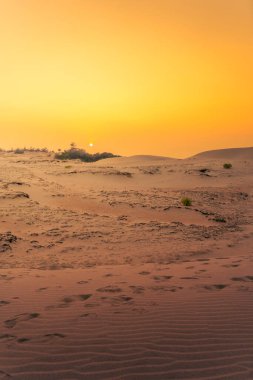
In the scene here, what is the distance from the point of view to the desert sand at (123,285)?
430 centimetres

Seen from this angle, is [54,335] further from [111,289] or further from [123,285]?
[123,285]

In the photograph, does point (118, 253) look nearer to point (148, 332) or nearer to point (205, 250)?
point (205, 250)

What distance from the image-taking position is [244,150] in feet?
122

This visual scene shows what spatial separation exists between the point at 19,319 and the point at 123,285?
1872 mm

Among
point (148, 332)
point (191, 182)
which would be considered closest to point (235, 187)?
point (191, 182)

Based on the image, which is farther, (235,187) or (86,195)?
(235,187)

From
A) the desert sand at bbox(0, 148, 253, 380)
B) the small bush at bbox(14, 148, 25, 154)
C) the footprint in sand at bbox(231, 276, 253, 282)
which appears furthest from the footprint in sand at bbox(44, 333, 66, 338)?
the small bush at bbox(14, 148, 25, 154)

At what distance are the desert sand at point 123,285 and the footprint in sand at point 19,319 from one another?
0.01m

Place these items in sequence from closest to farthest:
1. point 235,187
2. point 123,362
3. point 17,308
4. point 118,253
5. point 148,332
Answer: point 123,362
point 148,332
point 17,308
point 118,253
point 235,187

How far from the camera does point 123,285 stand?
6793 millimetres

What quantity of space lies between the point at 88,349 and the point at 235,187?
15011mm

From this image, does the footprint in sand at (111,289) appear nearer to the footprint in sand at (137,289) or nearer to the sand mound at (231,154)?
the footprint in sand at (137,289)

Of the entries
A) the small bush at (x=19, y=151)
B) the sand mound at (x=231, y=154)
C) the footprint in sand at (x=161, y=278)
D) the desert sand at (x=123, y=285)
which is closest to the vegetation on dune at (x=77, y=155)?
the small bush at (x=19, y=151)

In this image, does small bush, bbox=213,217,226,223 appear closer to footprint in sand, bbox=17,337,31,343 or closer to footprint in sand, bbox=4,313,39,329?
footprint in sand, bbox=4,313,39,329
